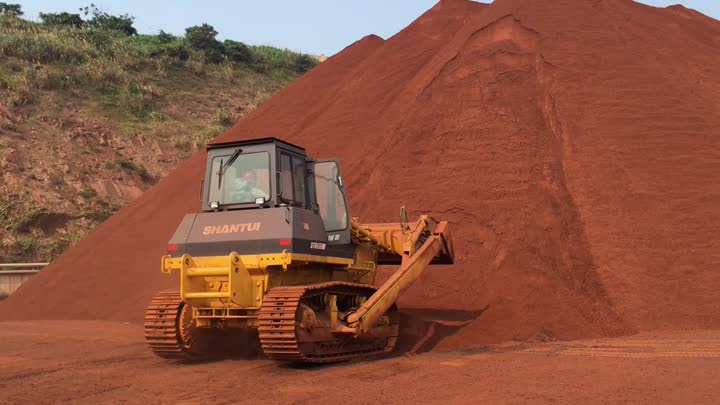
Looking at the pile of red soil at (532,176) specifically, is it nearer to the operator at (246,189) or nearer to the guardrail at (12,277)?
the operator at (246,189)

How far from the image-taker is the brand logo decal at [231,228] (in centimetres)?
852

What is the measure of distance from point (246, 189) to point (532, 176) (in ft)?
20.9

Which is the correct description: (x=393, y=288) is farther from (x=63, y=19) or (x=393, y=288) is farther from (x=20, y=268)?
(x=63, y=19)

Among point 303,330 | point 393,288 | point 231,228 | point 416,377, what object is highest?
point 231,228

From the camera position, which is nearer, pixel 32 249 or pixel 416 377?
pixel 416 377

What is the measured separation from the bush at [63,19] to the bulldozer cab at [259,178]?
126 feet

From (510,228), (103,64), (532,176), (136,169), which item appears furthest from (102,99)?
(510,228)

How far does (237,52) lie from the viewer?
43969 millimetres

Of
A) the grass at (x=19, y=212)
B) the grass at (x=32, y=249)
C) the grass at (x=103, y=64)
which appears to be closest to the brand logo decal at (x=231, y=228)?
the grass at (x=32, y=249)

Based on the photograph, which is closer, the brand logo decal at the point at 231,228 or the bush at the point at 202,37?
the brand logo decal at the point at 231,228

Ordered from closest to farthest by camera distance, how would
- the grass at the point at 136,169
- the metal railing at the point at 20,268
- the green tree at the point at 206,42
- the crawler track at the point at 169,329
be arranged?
1. the crawler track at the point at 169,329
2. the metal railing at the point at 20,268
3. the grass at the point at 136,169
4. the green tree at the point at 206,42

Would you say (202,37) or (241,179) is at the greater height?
(202,37)

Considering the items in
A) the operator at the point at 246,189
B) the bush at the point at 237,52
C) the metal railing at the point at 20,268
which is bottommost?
the operator at the point at 246,189

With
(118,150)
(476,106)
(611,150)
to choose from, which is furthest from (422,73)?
(118,150)
